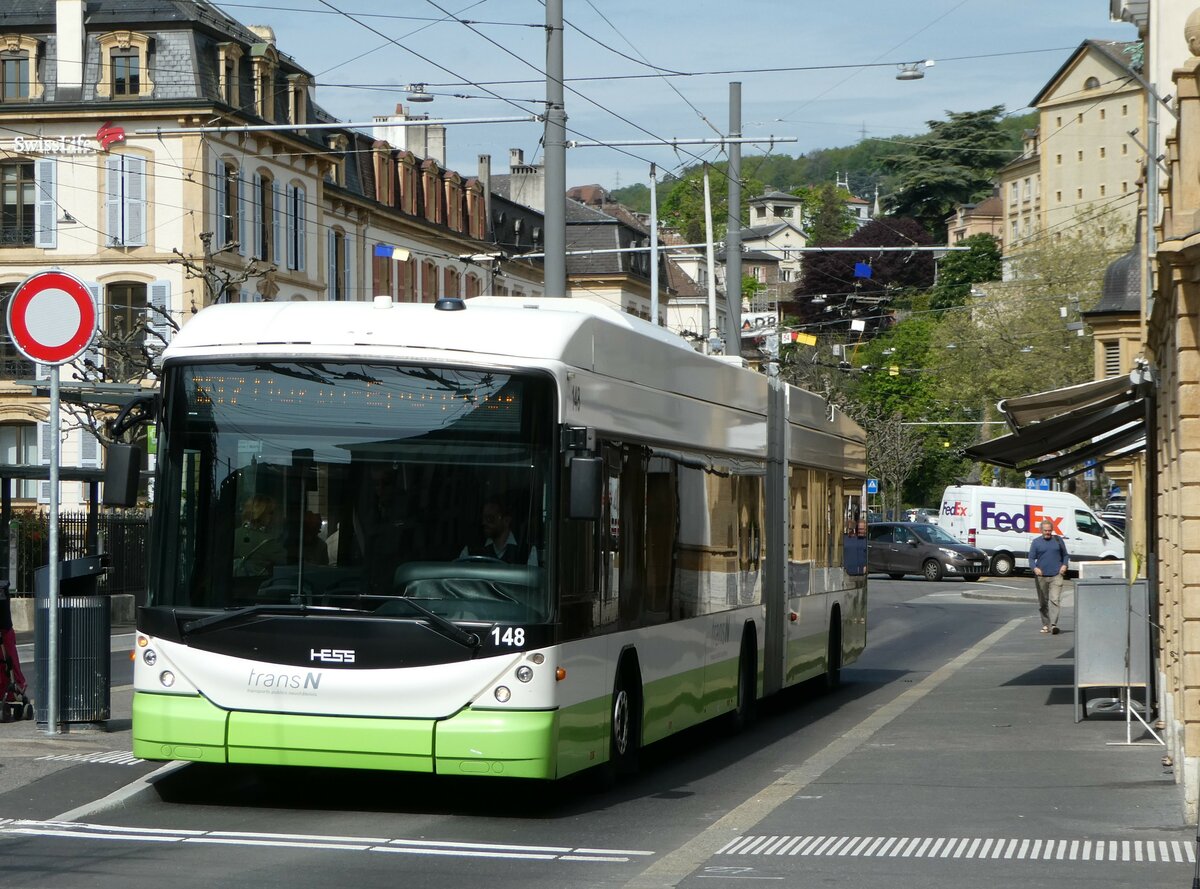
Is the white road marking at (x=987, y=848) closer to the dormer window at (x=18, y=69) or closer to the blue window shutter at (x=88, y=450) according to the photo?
the blue window shutter at (x=88, y=450)

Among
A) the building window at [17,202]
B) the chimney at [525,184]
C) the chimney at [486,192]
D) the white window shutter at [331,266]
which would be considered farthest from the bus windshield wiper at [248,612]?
the chimney at [525,184]

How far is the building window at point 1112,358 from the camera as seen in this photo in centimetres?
4186

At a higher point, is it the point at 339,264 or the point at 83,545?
the point at 339,264

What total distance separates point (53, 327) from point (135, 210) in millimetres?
36704

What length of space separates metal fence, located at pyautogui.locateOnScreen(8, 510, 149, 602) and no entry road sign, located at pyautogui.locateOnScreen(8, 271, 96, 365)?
1596cm

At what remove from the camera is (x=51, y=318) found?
43.4 feet

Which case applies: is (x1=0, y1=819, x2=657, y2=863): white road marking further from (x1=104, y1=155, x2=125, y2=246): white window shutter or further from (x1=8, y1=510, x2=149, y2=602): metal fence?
(x1=104, y1=155, x2=125, y2=246): white window shutter

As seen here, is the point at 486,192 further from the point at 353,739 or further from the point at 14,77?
the point at 353,739

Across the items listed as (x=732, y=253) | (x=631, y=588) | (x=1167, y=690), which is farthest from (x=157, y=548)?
(x=732, y=253)

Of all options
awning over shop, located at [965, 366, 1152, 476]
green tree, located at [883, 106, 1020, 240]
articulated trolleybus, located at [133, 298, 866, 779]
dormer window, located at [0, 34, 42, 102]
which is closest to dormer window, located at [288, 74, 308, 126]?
dormer window, located at [0, 34, 42, 102]

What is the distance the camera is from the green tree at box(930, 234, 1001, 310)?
10881 centimetres

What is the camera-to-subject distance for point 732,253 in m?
28.4

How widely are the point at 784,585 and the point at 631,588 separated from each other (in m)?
5.28

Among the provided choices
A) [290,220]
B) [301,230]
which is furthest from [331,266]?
[290,220]
